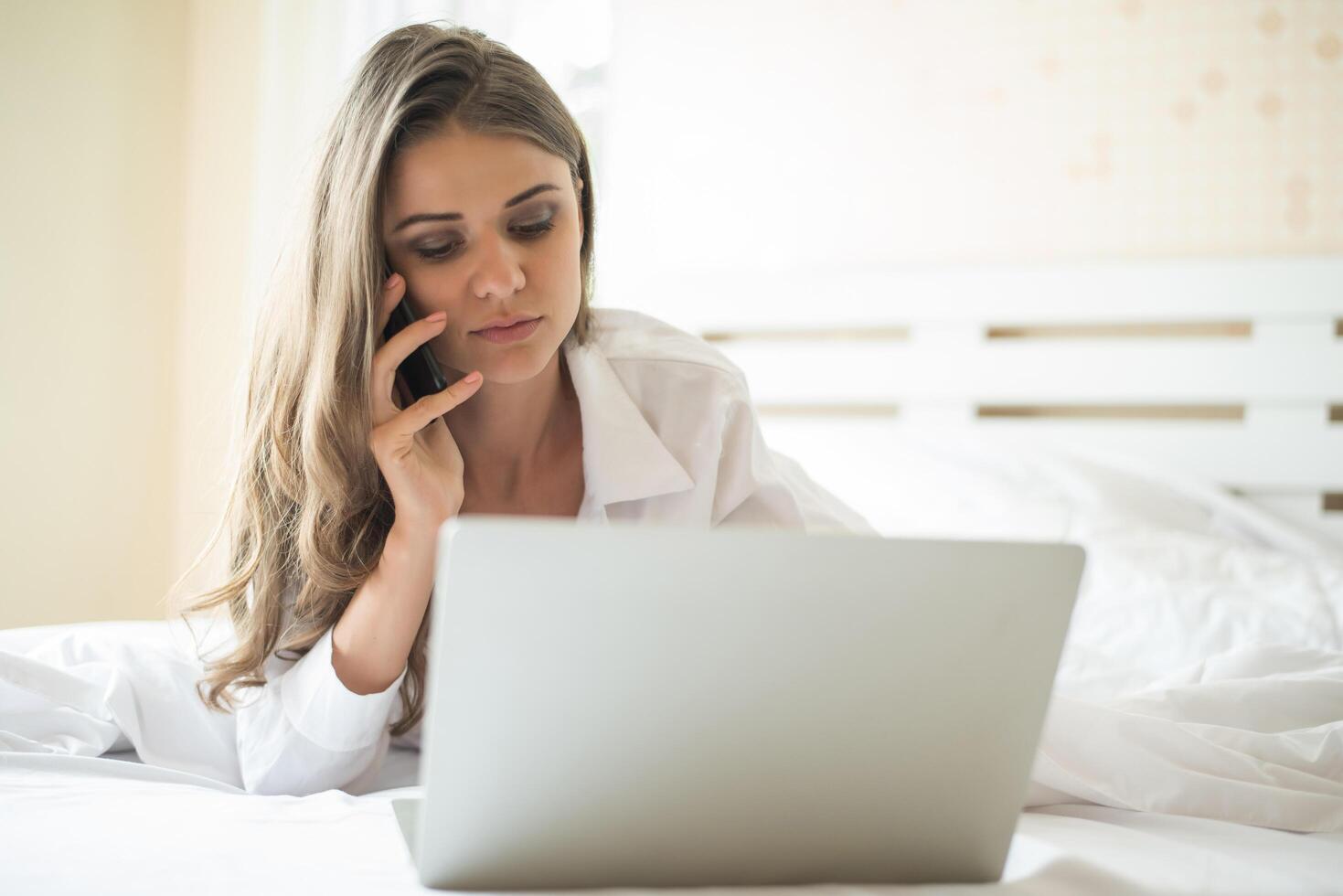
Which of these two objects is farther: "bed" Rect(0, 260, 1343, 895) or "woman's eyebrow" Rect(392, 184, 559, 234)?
"woman's eyebrow" Rect(392, 184, 559, 234)

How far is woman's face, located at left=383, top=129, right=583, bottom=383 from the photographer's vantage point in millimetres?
1138

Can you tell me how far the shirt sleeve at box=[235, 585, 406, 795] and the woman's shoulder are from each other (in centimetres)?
44

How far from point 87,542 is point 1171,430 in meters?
2.26

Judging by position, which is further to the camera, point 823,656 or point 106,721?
point 106,721

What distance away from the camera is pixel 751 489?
1305mm

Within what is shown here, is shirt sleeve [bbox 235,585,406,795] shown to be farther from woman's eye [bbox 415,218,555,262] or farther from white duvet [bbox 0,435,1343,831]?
woman's eye [bbox 415,218,555,262]

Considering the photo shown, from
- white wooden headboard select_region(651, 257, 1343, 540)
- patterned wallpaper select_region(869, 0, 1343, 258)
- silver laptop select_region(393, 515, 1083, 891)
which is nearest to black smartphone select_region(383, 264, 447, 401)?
silver laptop select_region(393, 515, 1083, 891)

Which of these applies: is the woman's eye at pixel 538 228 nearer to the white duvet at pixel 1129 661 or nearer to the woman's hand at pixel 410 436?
the woman's hand at pixel 410 436

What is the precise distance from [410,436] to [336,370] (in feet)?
0.32

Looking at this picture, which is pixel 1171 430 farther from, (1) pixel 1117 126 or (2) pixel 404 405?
(2) pixel 404 405

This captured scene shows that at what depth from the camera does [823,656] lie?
60cm

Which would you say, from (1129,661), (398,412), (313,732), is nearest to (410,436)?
(398,412)

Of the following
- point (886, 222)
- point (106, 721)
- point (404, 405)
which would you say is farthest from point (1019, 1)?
point (106, 721)

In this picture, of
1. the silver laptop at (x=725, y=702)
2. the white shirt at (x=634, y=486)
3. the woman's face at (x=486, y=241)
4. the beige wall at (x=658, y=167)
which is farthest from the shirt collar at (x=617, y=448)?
the beige wall at (x=658, y=167)
